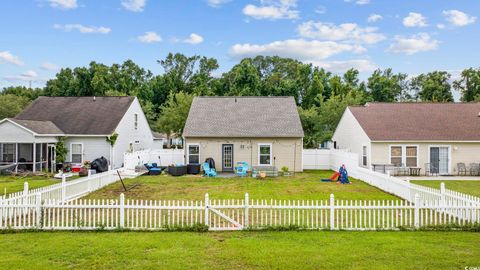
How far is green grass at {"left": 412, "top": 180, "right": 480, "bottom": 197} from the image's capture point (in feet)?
55.3

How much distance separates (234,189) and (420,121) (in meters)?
16.4

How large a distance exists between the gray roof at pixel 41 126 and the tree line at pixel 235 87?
51.1 ft

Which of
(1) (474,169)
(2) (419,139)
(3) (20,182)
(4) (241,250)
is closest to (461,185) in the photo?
(2) (419,139)

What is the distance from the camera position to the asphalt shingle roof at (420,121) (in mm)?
24547

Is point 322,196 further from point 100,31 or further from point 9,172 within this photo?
point 100,31

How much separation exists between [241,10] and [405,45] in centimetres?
1631

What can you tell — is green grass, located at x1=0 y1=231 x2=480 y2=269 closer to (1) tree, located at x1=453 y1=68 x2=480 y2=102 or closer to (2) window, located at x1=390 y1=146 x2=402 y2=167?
(2) window, located at x1=390 y1=146 x2=402 y2=167

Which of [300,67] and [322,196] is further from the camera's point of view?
[300,67]

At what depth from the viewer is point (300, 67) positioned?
5244 centimetres

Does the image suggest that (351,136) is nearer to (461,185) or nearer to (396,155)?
(396,155)

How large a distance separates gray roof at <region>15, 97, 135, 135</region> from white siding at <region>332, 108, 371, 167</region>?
1751 cm

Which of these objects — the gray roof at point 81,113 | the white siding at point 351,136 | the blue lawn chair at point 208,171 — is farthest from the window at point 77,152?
the white siding at point 351,136

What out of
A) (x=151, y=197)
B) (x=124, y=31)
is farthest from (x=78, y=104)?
(x=151, y=197)

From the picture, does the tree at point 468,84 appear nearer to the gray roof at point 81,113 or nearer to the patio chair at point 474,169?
the patio chair at point 474,169
